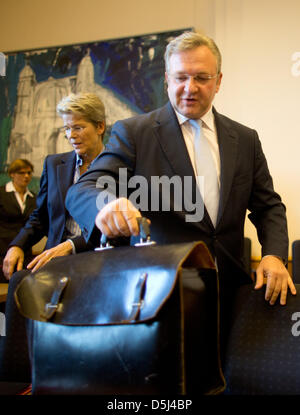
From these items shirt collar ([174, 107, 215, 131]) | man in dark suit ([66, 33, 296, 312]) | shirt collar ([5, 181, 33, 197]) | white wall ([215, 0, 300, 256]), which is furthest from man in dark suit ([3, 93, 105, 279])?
shirt collar ([5, 181, 33, 197])

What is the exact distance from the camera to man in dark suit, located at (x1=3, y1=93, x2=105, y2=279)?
2138mm

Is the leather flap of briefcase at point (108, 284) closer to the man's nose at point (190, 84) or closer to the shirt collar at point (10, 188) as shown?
the man's nose at point (190, 84)

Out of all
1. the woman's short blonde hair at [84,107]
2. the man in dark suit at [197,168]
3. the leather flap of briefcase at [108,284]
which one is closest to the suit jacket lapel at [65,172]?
the woman's short blonde hair at [84,107]

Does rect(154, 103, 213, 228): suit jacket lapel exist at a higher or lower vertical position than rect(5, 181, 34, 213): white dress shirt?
higher

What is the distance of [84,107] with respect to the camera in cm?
226

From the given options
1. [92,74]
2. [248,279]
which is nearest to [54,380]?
[248,279]

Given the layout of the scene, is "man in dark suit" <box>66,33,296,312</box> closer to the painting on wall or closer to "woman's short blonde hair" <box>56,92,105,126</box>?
"woman's short blonde hair" <box>56,92,105,126</box>

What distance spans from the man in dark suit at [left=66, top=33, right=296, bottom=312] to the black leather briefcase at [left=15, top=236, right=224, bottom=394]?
15.2 inches

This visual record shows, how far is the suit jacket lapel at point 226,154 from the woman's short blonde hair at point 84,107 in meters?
0.85

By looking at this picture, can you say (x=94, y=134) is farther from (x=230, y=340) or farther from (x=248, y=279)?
(x=230, y=340)

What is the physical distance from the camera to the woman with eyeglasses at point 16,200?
4.76 m

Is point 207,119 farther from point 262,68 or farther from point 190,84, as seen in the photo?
point 262,68

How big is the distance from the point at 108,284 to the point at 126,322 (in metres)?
0.09

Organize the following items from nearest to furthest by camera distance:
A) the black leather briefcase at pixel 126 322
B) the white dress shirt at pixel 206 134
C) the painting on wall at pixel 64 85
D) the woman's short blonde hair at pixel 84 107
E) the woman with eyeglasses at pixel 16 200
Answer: the black leather briefcase at pixel 126 322, the white dress shirt at pixel 206 134, the woman's short blonde hair at pixel 84 107, the painting on wall at pixel 64 85, the woman with eyeglasses at pixel 16 200
